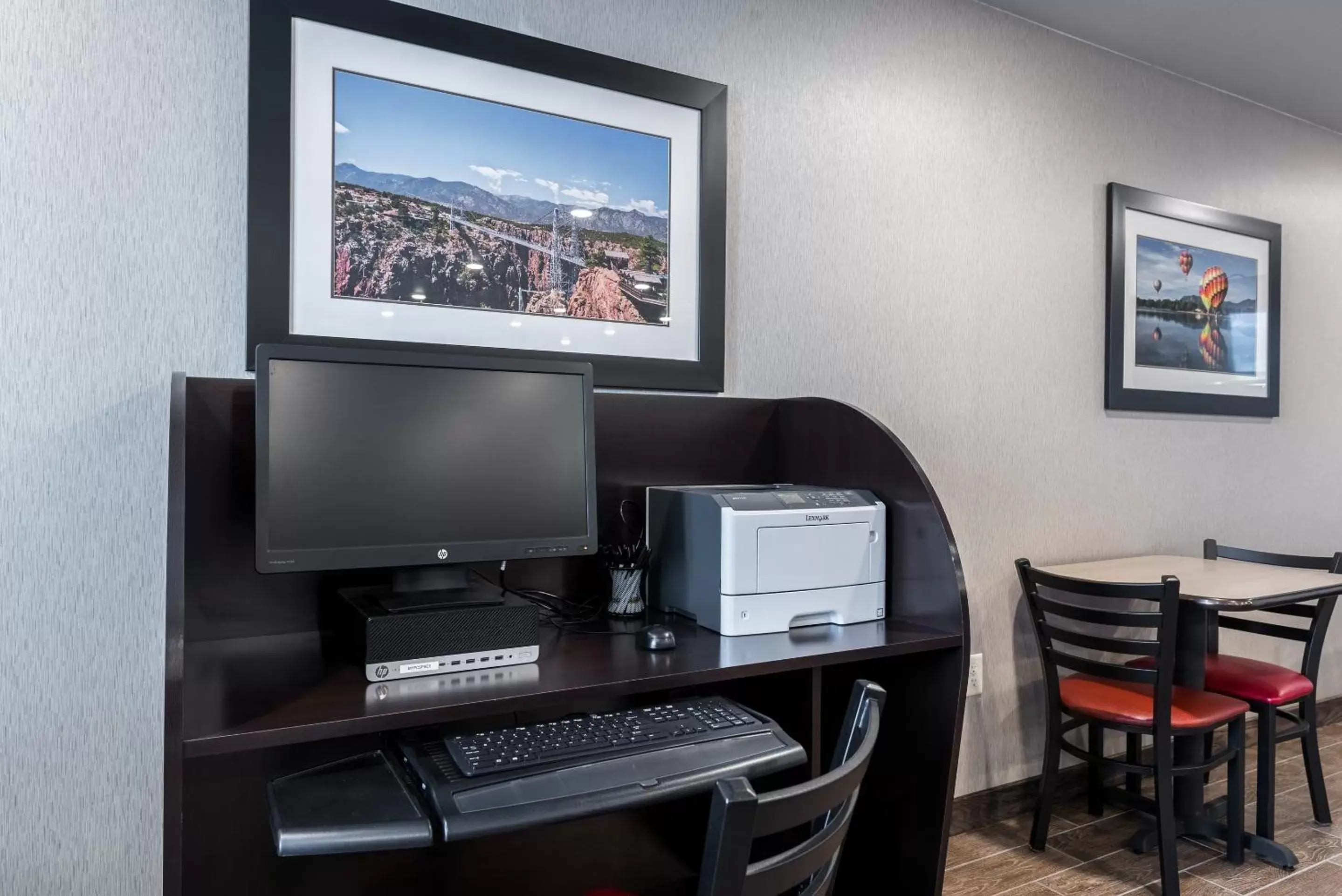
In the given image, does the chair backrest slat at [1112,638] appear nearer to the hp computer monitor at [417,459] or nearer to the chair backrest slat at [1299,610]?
the chair backrest slat at [1299,610]

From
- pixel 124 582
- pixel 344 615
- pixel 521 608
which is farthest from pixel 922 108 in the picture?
pixel 124 582

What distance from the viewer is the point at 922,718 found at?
6.35 feet

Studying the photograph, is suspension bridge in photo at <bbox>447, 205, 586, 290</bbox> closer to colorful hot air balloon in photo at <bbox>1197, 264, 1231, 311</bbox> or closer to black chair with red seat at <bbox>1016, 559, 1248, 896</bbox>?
black chair with red seat at <bbox>1016, 559, 1248, 896</bbox>

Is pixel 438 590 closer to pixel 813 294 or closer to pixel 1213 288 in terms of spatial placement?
pixel 813 294

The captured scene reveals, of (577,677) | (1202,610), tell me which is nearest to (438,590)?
(577,677)

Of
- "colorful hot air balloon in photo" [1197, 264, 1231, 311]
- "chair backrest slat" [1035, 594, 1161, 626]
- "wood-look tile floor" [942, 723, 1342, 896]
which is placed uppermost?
"colorful hot air balloon in photo" [1197, 264, 1231, 311]

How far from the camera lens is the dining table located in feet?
7.76

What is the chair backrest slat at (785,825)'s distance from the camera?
0.90 metres

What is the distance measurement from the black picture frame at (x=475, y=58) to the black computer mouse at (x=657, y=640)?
2.16 ft

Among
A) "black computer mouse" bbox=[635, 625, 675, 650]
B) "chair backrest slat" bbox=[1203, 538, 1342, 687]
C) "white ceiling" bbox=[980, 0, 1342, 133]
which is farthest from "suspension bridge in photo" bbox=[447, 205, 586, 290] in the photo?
"chair backrest slat" bbox=[1203, 538, 1342, 687]

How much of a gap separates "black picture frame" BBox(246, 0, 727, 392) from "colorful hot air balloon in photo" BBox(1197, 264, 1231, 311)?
2.12 meters

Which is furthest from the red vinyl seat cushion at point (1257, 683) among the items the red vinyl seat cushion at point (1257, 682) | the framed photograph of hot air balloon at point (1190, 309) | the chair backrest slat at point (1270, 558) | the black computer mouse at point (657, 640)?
the black computer mouse at point (657, 640)

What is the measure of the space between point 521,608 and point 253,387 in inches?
25.8

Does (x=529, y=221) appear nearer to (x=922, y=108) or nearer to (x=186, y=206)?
(x=186, y=206)
